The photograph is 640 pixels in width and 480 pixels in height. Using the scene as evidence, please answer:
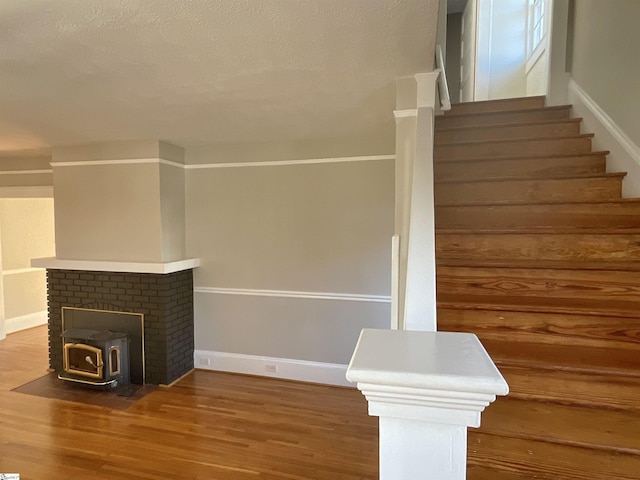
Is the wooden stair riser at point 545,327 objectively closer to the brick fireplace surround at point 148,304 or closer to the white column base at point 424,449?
the white column base at point 424,449

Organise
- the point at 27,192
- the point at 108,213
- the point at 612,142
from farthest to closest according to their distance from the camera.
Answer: the point at 27,192 < the point at 108,213 < the point at 612,142

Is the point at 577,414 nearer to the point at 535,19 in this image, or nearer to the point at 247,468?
the point at 247,468

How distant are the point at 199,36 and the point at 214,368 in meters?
3.30

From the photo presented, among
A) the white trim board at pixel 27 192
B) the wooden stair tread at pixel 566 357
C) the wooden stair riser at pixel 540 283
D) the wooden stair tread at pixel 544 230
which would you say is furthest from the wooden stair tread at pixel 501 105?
the white trim board at pixel 27 192

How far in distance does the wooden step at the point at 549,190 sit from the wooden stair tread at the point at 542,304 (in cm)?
65

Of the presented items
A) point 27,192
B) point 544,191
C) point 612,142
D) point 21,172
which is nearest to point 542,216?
point 544,191

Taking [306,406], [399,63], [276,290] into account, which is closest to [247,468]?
[306,406]

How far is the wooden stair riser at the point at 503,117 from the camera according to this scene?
293 cm

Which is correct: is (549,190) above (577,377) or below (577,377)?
above

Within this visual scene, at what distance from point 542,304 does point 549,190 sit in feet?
2.96

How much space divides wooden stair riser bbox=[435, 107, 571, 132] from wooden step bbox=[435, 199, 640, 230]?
106 centimetres

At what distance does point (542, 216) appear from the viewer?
2055 mm

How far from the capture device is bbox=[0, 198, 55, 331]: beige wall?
520 cm

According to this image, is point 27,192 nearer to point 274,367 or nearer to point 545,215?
point 274,367
